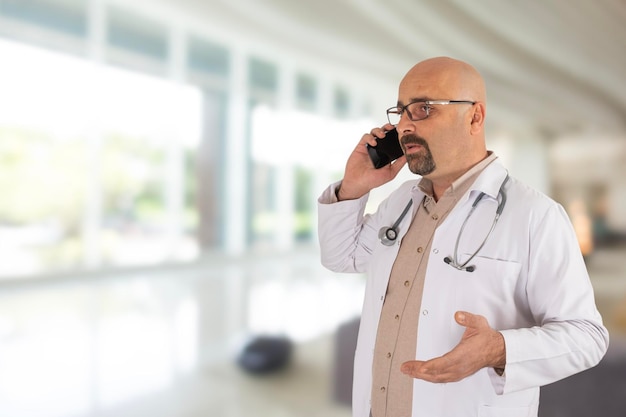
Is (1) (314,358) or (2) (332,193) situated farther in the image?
(1) (314,358)

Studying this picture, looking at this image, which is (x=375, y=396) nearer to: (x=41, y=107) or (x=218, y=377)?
(x=218, y=377)

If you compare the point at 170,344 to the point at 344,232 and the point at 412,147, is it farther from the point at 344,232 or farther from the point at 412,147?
the point at 412,147

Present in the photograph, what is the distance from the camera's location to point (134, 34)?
9.95 meters

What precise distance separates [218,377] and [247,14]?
5959mm

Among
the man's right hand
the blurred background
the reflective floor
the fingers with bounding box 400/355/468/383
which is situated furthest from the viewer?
the blurred background

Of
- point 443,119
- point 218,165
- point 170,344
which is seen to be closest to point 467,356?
point 443,119

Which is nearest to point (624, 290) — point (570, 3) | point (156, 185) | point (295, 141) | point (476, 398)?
point (570, 3)

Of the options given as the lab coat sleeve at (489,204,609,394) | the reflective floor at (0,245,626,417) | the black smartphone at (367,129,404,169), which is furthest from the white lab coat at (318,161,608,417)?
the reflective floor at (0,245,626,417)

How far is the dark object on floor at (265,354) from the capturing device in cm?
394

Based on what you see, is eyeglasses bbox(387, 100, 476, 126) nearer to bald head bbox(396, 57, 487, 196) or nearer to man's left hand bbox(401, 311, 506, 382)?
bald head bbox(396, 57, 487, 196)

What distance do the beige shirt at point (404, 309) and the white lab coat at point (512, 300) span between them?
32 mm

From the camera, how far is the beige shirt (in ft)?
4.00

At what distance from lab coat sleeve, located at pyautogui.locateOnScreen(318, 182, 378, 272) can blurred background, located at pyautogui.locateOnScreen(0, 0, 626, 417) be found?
78 cm

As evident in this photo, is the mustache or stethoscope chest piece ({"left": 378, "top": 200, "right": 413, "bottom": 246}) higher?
the mustache
